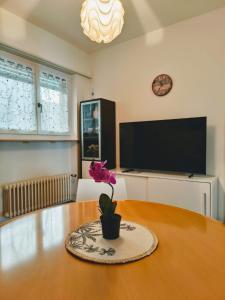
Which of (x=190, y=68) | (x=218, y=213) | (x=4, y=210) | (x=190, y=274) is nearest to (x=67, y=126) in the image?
(x=4, y=210)

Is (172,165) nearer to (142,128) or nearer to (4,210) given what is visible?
(142,128)

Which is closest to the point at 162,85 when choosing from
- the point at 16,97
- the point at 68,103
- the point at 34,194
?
the point at 68,103

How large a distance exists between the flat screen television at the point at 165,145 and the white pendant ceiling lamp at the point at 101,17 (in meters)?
1.58

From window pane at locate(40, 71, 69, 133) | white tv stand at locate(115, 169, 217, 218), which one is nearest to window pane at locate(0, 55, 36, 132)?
window pane at locate(40, 71, 69, 133)

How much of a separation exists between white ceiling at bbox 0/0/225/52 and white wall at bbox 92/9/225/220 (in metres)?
0.17

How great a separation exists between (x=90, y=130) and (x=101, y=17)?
2.11 metres

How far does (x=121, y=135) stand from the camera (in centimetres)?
336

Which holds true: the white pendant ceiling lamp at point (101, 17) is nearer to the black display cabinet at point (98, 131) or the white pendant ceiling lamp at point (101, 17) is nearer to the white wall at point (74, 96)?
the white wall at point (74, 96)

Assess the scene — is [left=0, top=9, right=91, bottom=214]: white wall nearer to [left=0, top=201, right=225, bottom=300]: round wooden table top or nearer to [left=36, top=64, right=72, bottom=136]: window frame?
[left=36, top=64, right=72, bottom=136]: window frame

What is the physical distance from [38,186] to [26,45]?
6.47 feet

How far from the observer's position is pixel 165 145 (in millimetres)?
2910

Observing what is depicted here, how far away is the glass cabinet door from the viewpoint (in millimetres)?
3418

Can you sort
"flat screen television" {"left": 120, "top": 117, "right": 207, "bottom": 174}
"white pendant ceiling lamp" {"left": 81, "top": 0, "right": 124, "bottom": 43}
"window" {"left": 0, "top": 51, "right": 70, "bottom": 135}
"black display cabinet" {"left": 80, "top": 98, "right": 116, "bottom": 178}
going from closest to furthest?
"white pendant ceiling lamp" {"left": 81, "top": 0, "right": 124, "bottom": 43} → "flat screen television" {"left": 120, "top": 117, "right": 207, "bottom": 174} → "window" {"left": 0, "top": 51, "right": 70, "bottom": 135} → "black display cabinet" {"left": 80, "top": 98, "right": 116, "bottom": 178}

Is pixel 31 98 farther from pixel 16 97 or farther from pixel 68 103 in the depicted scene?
pixel 68 103
